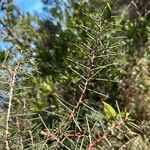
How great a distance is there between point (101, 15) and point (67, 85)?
3767 mm

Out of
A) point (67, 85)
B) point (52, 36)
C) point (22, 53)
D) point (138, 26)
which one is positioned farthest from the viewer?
point (52, 36)

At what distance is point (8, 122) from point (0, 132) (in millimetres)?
52

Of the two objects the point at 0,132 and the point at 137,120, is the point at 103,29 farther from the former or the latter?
the point at 137,120

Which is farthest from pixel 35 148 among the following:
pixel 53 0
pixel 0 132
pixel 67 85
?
pixel 53 0

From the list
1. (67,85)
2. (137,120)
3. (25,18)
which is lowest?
(137,120)

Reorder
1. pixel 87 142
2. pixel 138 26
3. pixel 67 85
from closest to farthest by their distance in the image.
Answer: pixel 87 142 < pixel 67 85 < pixel 138 26

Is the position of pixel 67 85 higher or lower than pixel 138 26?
lower

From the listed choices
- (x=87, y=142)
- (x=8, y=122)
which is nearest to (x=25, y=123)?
(x=8, y=122)

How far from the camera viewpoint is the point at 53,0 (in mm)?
5605

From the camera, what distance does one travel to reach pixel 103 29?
3.64ft

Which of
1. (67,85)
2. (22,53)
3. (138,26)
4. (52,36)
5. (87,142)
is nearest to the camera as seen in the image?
(87,142)

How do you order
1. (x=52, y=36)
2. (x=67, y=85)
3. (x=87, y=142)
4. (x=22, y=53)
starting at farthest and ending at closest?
(x=52, y=36) → (x=67, y=85) → (x=22, y=53) → (x=87, y=142)

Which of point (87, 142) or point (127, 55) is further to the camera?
point (127, 55)

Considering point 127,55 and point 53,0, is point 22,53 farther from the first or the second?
point 53,0
